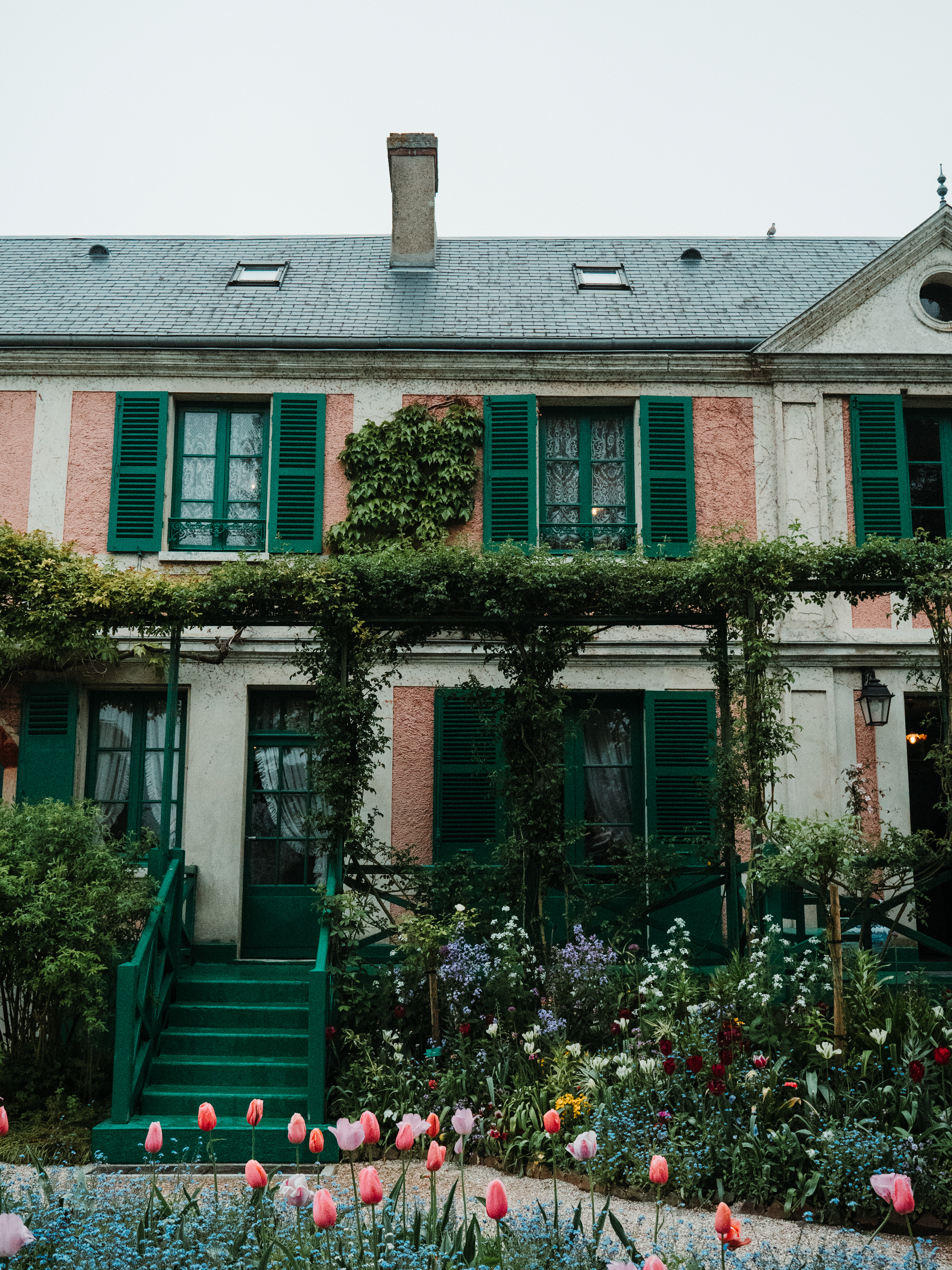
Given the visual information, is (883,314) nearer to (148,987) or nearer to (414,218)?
(414,218)

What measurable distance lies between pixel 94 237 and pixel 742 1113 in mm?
11617

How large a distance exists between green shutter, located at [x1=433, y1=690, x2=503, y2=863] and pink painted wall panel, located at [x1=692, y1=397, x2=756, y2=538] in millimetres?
2648

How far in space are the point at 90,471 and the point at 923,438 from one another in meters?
7.35

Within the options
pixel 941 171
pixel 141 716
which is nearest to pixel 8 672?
pixel 141 716

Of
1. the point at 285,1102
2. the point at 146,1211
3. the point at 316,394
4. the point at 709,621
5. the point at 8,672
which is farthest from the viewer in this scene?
the point at 316,394

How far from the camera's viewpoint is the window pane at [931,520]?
9344 millimetres

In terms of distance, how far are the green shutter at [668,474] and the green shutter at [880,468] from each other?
140cm

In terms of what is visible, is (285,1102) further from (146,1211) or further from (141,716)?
(141,716)

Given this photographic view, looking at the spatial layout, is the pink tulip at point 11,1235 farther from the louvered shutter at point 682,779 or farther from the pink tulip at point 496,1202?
the louvered shutter at point 682,779

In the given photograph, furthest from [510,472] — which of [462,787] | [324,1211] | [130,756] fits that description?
[324,1211]

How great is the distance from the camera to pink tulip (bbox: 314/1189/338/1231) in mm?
2535

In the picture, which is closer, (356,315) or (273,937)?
(273,937)

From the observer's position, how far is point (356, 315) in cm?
1008

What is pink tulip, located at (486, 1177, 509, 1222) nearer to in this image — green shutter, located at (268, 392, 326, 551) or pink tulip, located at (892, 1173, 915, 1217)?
pink tulip, located at (892, 1173, 915, 1217)
